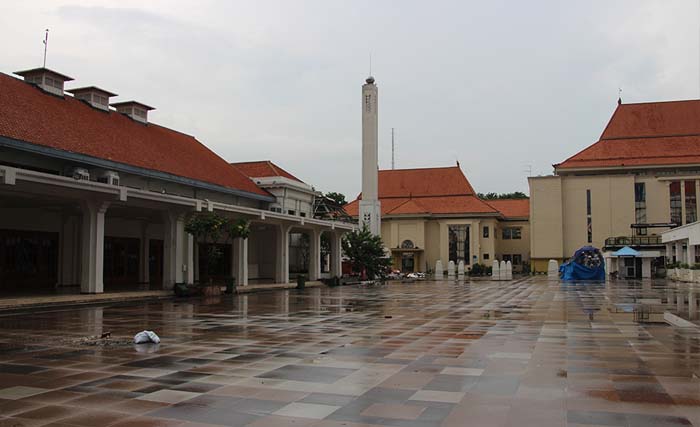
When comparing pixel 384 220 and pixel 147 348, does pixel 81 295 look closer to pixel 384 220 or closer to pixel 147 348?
pixel 147 348

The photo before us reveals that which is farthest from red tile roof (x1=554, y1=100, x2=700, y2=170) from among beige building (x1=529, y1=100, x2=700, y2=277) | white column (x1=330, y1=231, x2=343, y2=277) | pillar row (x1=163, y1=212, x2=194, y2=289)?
pillar row (x1=163, y1=212, x2=194, y2=289)

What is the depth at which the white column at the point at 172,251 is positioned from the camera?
23047mm

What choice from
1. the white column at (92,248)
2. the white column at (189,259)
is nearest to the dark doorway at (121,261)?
the white column at (189,259)

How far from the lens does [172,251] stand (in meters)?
23.1

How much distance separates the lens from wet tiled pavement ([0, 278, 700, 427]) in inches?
208

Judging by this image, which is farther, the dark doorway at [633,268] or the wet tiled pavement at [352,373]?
the dark doorway at [633,268]

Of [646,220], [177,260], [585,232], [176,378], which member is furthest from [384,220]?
[176,378]

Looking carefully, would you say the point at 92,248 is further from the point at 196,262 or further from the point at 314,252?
the point at 314,252

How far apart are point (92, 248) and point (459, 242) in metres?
48.8

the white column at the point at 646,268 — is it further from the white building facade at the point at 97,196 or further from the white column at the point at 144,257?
the white column at the point at 144,257

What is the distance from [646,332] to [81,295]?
51.3 feet

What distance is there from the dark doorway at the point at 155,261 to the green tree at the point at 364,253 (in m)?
13.1

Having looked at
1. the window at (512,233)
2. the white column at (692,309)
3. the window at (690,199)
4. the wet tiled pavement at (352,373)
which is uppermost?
the window at (690,199)

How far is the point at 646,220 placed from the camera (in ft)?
186
